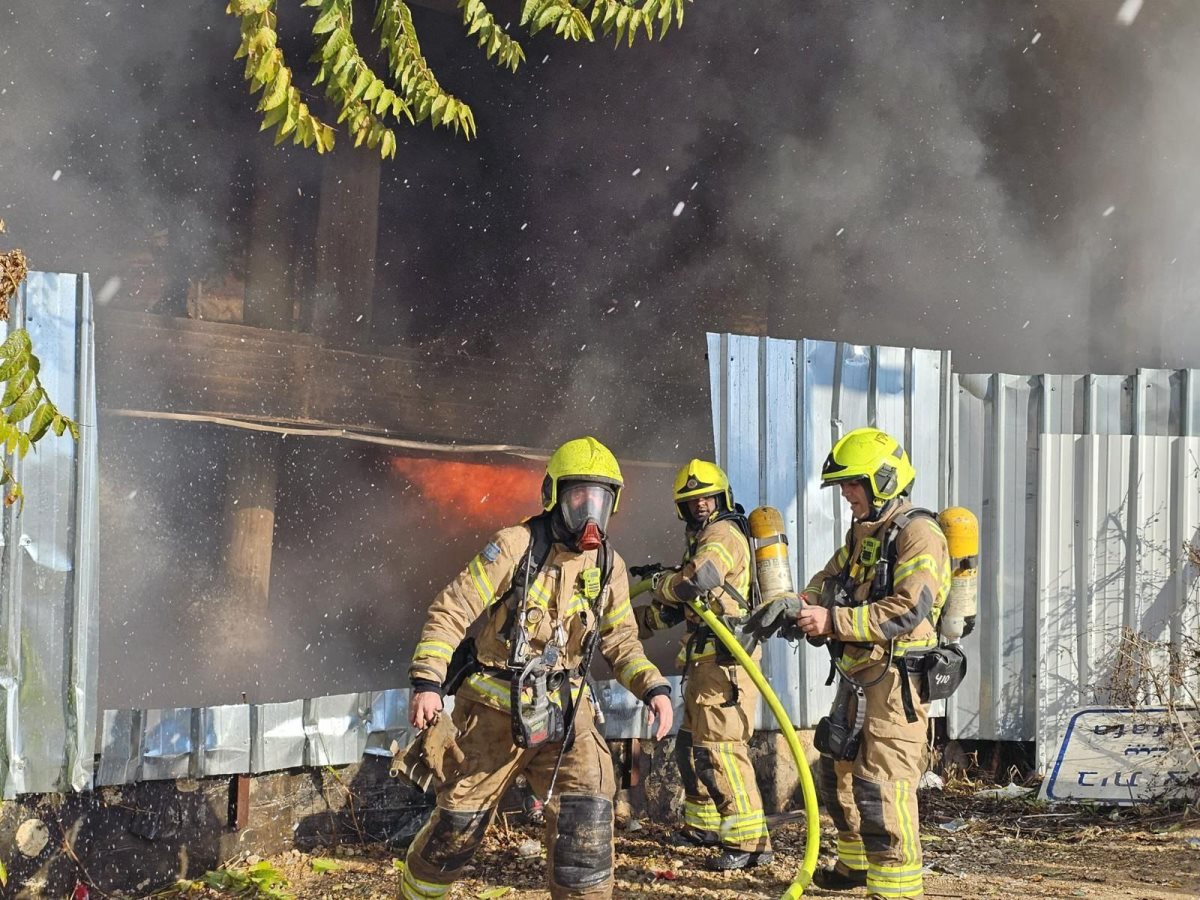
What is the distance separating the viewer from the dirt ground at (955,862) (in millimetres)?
5227

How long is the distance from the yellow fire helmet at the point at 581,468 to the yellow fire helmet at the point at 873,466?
1.16 meters

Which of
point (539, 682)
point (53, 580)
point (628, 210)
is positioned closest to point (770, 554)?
point (539, 682)

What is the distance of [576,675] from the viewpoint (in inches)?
174

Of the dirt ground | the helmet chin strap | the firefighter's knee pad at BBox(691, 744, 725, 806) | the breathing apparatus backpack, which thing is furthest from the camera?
the firefighter's knee pad at BBox(691, 744, 725, 806)

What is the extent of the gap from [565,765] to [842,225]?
7.90 m

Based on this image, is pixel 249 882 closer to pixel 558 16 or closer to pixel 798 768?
pixel 798 768

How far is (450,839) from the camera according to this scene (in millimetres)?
4164

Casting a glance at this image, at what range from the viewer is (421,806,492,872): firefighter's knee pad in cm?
417

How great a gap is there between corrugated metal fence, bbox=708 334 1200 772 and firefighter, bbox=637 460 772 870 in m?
1.05

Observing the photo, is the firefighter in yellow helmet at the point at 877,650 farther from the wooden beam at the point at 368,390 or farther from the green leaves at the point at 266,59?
the wooden beam at the point at 368,390

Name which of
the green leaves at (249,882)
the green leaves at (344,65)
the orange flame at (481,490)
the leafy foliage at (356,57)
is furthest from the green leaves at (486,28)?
the orange flame at (481,490)

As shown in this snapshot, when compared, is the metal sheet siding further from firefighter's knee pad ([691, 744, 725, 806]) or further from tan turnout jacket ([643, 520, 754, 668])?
firefighter's knee pad ([691, 744, 725, 806])

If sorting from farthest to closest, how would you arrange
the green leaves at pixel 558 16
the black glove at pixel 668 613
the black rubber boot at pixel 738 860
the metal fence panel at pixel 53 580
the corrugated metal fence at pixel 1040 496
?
the corrugated metal fence at pixel 1040 496, the black glove at pixel 668 613, the black rubber boot at pixel 738 860, the metal fence panel at pixel 53 580, the green leaves at pixel 558 16

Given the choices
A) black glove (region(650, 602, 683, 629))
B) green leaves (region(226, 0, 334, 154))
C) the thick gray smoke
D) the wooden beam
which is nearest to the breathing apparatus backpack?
black glove (region(650, 602, 683, 629))
